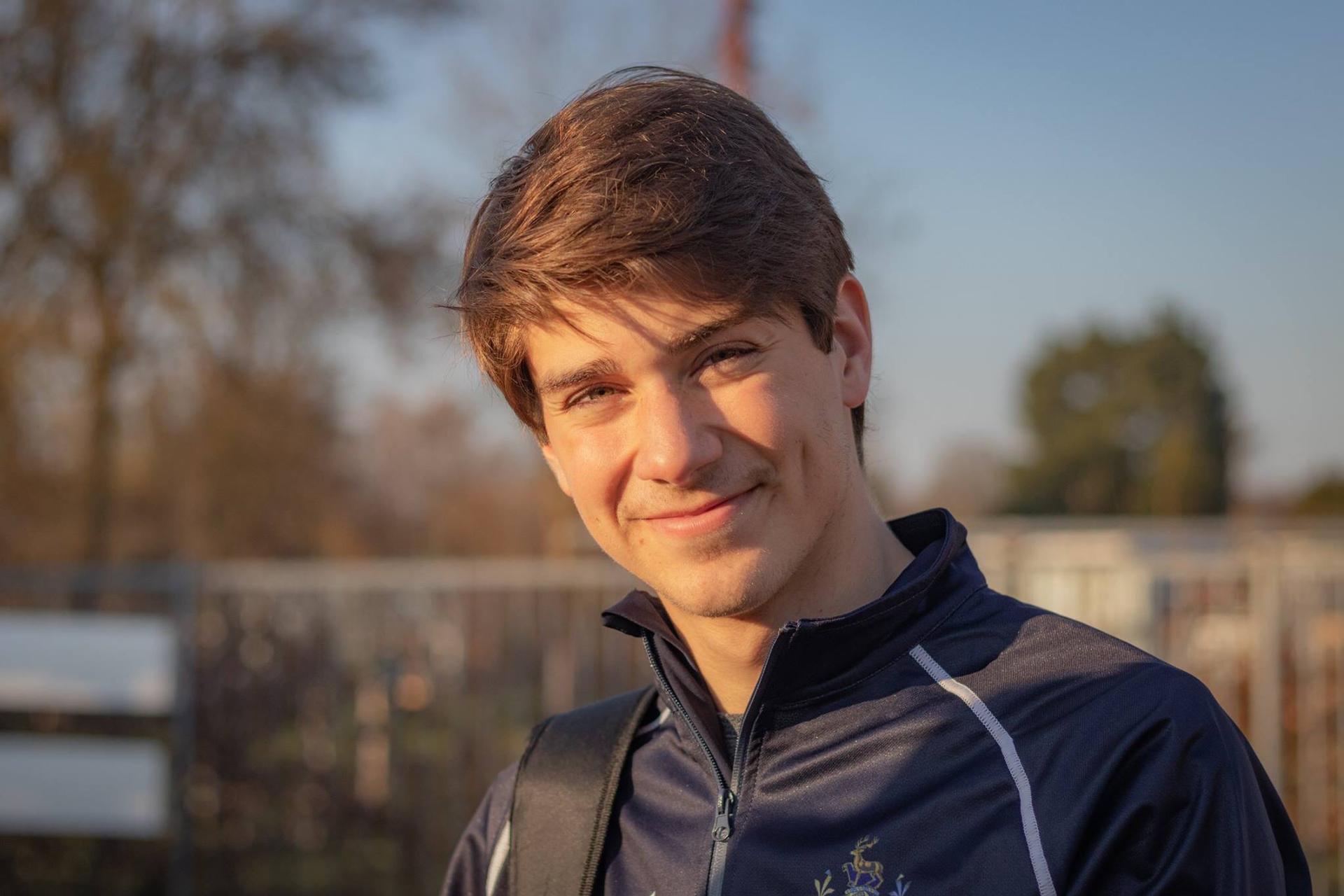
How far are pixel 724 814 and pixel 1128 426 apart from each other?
34.6 m

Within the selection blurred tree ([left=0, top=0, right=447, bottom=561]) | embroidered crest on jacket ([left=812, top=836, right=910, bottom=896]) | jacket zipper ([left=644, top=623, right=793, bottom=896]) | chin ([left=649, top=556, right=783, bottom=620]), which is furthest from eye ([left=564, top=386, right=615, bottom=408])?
blurred tree ([left=0, top=0, right=447, bottom=561])

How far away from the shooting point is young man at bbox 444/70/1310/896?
141cm

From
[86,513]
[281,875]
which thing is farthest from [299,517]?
[281,875]

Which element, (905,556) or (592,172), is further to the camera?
(905,556)

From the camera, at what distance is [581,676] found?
6555 millimetres

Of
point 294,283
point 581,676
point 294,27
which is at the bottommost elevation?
point 581,676

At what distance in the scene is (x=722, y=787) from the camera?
168cm

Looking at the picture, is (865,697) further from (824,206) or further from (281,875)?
(281,875)

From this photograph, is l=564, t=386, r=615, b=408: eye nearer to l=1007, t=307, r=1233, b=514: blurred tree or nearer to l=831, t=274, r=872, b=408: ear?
l=831, t=274, r=872, b=408: ear

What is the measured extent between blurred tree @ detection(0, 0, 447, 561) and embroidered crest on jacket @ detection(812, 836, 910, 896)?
37.7ft

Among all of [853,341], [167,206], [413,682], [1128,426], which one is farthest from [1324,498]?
[853,341]

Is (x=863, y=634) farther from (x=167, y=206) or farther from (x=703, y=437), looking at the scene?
(x=167, y=206)

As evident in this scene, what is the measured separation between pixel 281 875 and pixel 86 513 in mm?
6001

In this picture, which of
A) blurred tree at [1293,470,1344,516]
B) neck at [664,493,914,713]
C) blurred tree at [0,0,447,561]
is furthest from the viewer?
blurred tree at [1293,470,1344,516]
